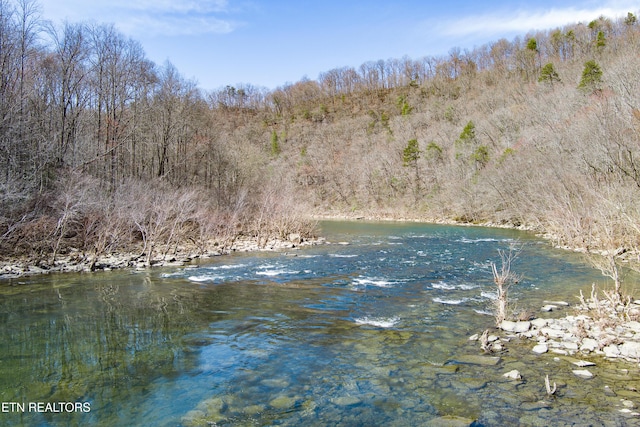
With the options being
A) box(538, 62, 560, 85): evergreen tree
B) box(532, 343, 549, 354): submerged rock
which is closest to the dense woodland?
box(538, 62, 560, 85): evergreen tree

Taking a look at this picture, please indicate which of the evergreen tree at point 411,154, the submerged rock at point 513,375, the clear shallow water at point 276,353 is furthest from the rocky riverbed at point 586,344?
the evergreen tree at point 411,154

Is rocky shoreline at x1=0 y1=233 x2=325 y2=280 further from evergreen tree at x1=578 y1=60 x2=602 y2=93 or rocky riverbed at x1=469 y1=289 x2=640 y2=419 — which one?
evergreen tree at x1=578 y1=60 x2=602 y2=93

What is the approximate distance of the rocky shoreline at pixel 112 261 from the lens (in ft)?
45.7

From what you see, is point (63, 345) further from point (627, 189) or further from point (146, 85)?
point (146, 85)

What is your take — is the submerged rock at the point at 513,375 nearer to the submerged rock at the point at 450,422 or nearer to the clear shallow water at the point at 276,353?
the clear shallow water at the point at 276,353

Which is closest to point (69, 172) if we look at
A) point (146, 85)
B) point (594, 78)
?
point (146, 85)

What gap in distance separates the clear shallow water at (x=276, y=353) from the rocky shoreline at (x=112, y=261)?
4.36ft

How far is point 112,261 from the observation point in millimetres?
16000

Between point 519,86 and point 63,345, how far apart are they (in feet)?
254

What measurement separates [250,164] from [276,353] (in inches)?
1218

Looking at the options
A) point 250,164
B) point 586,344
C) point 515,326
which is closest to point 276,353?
point 515,326

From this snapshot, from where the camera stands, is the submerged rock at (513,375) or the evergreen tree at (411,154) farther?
the evergreen tree at (411,154)

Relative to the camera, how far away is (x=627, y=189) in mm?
18797

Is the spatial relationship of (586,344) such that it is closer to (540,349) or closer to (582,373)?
(540,349)
